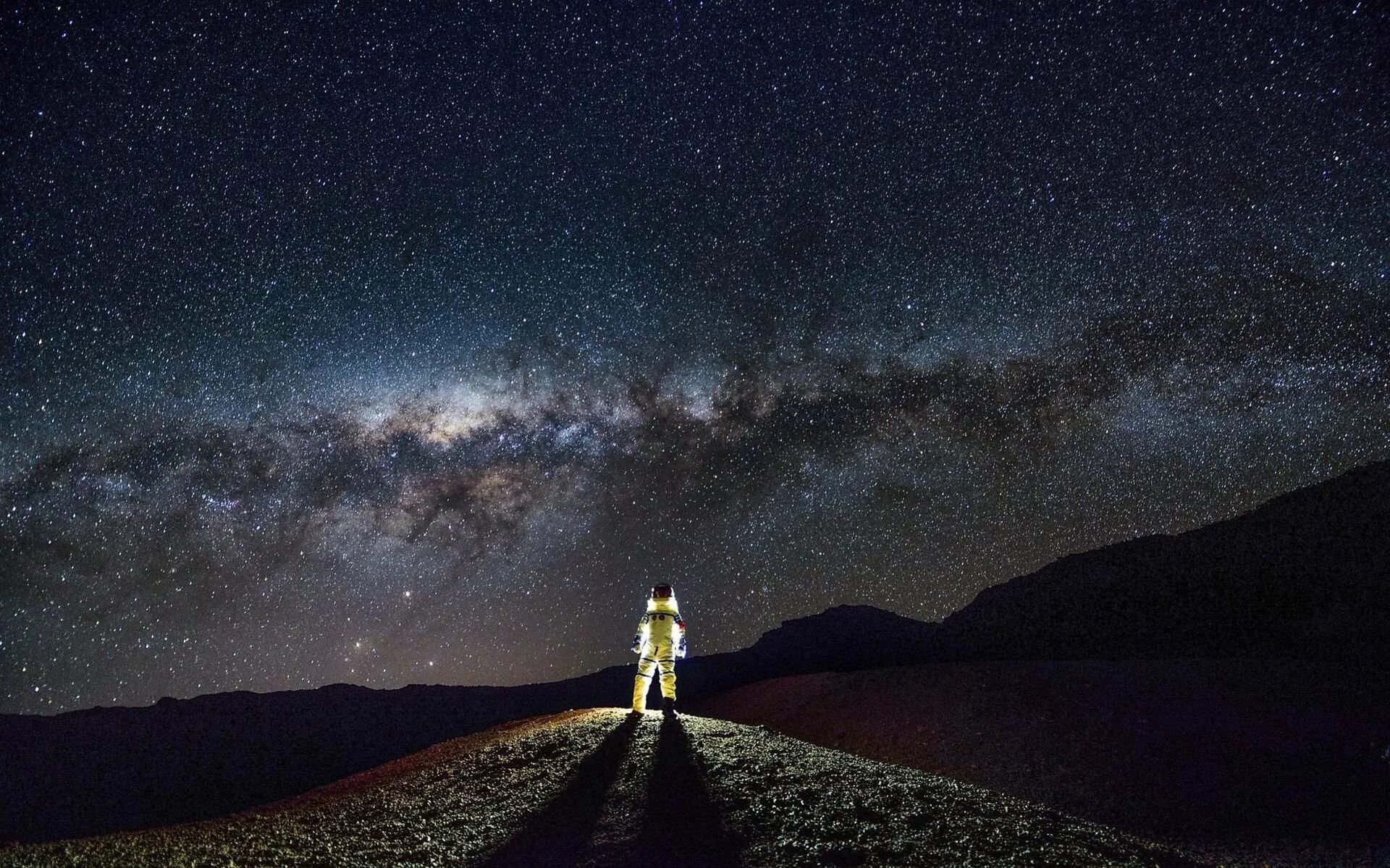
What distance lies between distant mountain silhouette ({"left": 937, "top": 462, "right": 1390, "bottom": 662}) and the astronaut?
62.0 ft

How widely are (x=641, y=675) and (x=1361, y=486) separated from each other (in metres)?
37.8

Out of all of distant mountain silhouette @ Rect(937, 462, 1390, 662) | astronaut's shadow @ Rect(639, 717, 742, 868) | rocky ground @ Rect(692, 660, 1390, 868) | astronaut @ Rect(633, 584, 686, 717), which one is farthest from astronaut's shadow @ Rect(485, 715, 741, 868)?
distant mountain silhouette @ Rect(937, 462, 1390, 662)

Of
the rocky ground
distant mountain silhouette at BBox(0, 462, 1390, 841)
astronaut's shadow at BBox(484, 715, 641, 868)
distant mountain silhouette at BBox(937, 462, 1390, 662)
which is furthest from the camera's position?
distant mountain silhouette at BBox(937, 462, 1390, 662)

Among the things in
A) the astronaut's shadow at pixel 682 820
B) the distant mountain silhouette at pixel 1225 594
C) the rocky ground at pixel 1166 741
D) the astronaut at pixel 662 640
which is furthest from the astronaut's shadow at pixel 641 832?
the distant mountain silhouette at pixel 1225 594

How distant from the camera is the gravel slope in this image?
22.2 ft

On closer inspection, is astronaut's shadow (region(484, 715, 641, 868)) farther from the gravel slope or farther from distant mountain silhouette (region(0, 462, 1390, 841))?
distant mountain silhouette (region(0, 462, 1390, 841))

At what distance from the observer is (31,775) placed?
816 inches

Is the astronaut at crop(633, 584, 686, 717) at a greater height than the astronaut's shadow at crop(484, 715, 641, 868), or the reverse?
the astronaut at crop(633, 584, 686, 717)

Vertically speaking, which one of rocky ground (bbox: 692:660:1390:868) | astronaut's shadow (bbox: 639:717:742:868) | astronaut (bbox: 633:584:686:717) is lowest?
rocky ground (bbox: 692:660:1390:868)

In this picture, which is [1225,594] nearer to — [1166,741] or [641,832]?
[1166,741]

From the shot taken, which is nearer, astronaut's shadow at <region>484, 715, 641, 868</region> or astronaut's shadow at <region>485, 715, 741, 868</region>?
astronaut's shadow at <region>485, 715, 741, 868</region>

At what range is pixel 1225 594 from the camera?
29812 mm

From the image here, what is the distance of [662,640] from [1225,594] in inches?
1116

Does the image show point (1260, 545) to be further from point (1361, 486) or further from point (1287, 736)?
point (1287, 736)
